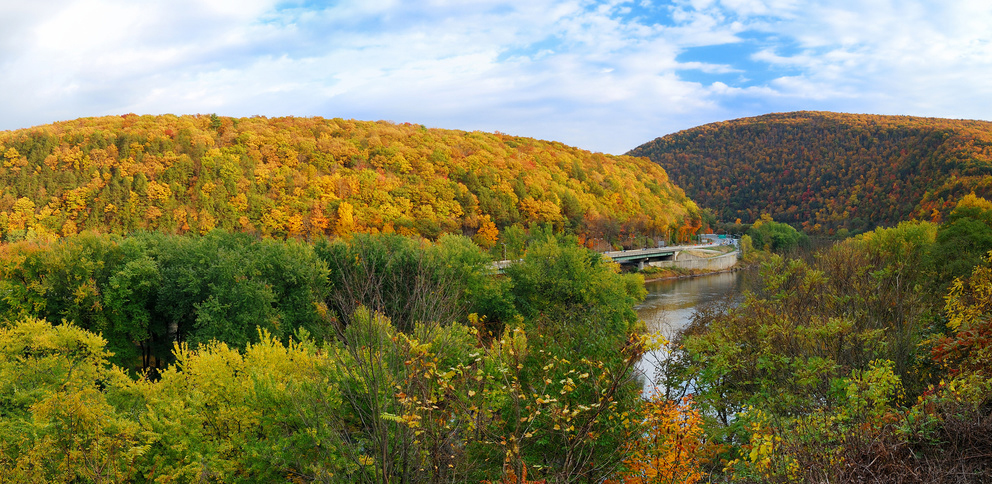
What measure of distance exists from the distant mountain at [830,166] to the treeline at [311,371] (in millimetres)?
60119

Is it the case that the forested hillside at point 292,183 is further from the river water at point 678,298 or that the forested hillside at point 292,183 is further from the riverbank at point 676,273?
the river water at point 678,298

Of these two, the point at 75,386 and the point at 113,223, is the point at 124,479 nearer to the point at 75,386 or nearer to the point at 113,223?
the point at 75,386

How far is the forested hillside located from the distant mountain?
27.9 meters

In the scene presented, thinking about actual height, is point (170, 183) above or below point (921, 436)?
above

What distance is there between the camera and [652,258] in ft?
248

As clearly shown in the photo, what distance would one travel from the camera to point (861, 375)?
10953mm

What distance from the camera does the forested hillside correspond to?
52.5 meters

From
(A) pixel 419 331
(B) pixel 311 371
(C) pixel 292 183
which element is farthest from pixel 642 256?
(A) pixel 419 331

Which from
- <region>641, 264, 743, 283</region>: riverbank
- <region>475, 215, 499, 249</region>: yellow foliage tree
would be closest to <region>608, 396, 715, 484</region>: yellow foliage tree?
<region>641, 264, 743, 283</region>: riverbank

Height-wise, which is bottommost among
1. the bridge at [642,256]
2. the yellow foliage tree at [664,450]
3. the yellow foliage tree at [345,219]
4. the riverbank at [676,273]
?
the riverbank at [676,273]

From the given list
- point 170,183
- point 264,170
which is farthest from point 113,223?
point 264,170

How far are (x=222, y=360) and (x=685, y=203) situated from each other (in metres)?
101

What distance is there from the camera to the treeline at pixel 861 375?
5441 mm

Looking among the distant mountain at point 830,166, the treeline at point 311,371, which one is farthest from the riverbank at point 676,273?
the treeline at point 311,371
